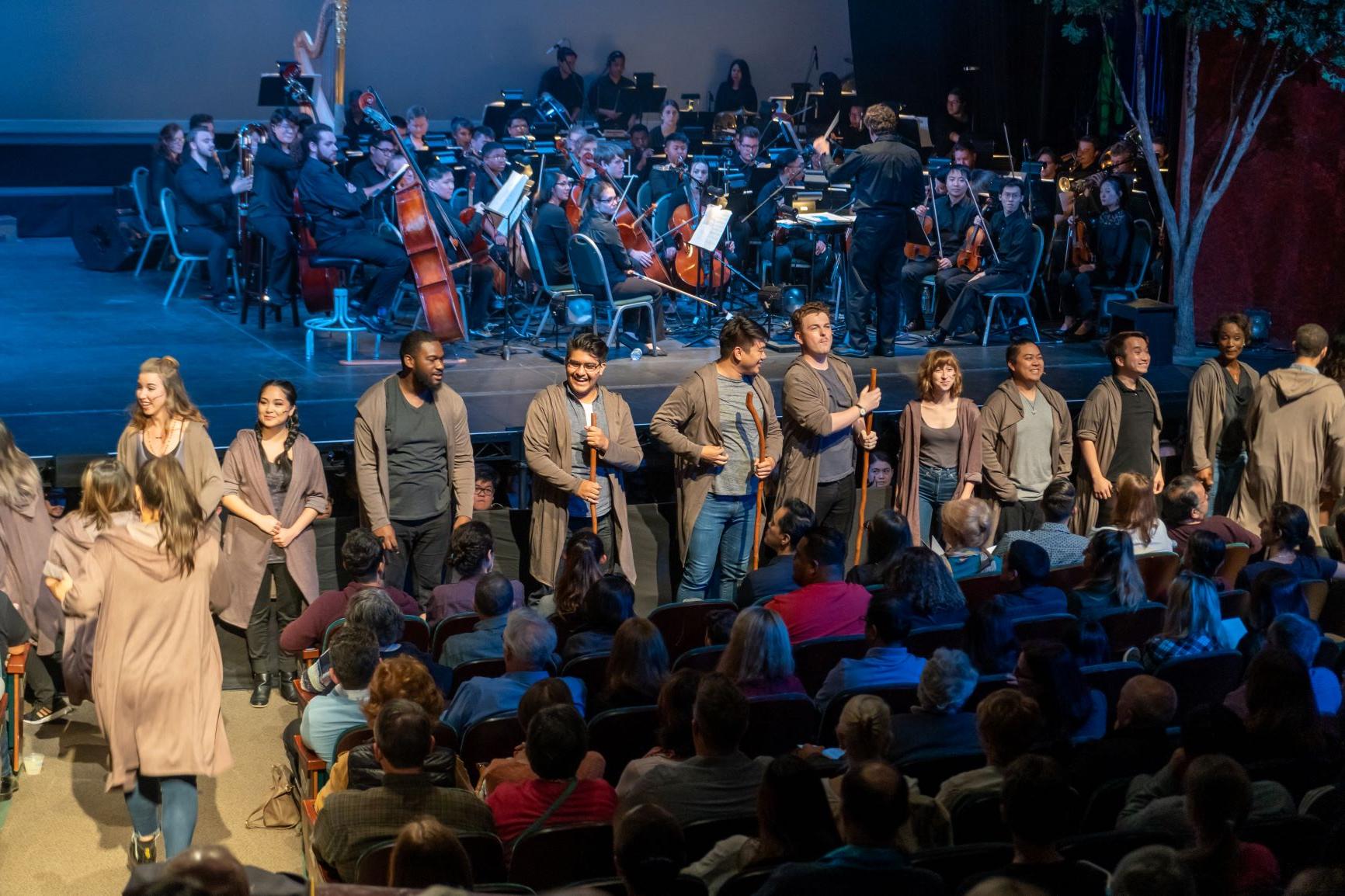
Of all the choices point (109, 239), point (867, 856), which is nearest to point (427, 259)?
point (109, 239)

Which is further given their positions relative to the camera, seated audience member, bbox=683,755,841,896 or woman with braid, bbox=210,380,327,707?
woman with braid, bbox=210,380,327,707

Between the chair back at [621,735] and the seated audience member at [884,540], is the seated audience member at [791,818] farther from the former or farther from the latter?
the seated audience member at [884,540]

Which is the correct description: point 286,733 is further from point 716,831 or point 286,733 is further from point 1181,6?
point 1181,6

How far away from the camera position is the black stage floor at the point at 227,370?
7695 mm

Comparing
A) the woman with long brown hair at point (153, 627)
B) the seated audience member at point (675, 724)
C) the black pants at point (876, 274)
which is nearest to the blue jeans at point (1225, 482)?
the black pants at point (876, 274)

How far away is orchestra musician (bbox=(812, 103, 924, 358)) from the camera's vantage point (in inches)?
379

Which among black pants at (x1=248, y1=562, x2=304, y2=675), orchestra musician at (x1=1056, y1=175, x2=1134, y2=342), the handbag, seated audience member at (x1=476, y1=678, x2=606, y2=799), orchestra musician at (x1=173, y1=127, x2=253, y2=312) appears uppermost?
orchestra musician at (x1=173, y1=127, x2=253, y2=312)

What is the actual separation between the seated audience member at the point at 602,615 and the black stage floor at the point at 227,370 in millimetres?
2672

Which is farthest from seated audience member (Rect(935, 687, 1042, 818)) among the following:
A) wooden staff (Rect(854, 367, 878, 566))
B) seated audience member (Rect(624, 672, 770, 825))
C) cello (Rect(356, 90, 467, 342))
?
cello (Rect(356, 90, 467, 342))

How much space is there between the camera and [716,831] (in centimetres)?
352

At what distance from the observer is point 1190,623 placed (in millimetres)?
4645

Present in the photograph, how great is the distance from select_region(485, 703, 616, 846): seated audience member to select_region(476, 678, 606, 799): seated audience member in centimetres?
18

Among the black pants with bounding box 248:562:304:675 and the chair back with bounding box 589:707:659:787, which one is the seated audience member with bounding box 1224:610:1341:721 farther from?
the black pants with bounding box 248:562:304:675

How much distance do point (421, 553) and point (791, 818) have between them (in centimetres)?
358
